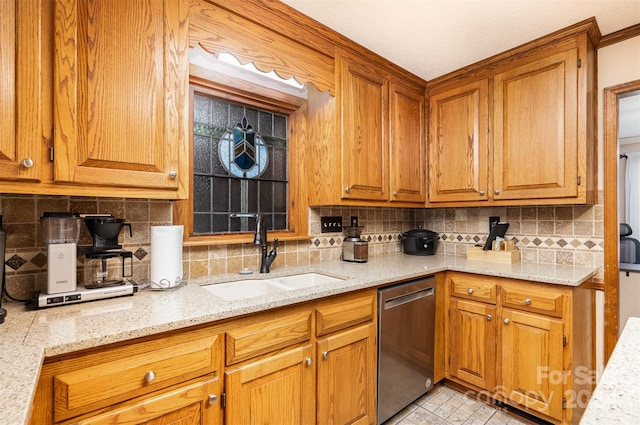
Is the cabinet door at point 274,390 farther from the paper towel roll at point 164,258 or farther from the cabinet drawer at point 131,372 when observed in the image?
the paper towel roll at point 164,258

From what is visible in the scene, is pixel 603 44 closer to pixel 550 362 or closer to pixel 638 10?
pixel 638 10

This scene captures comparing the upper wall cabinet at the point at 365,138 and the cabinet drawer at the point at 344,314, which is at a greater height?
the upper wall cabinet at the point at 365,138

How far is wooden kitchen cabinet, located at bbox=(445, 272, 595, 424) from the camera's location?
1.77m

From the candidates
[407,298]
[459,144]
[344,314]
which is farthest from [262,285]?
[459,144]

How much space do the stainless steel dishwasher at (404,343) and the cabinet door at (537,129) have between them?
933mm

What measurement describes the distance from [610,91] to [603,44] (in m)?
0.32

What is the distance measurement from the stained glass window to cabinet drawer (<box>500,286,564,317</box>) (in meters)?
1.50

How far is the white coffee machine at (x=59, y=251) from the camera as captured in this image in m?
1.18

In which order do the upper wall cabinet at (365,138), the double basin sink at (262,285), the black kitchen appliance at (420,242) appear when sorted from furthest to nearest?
1. the black kitchen appliance at (420,242)
2. the upper wall cabinet at (365,138)
3. the double basin sink at (262,285)

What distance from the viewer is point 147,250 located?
62.2 inches

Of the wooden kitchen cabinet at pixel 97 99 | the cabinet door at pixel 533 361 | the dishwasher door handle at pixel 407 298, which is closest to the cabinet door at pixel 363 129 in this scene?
the dishwasher door handle at pixel 407 298

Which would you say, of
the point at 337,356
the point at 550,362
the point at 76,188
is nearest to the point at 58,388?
the point at 76,188

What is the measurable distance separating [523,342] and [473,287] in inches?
15.8

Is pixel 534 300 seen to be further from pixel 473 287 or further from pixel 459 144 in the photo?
pixel 459 144
